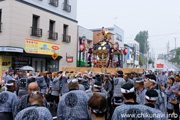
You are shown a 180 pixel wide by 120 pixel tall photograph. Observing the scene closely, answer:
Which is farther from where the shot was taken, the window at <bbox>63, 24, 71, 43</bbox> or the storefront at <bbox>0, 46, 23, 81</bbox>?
the window at <bbox>63, 24, 71, 43</bbox>

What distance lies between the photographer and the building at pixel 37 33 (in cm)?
1386

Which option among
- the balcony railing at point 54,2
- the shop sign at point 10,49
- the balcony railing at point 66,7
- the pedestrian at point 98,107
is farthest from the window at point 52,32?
the pedestrian at point 98,107

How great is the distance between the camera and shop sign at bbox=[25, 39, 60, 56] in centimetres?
1535

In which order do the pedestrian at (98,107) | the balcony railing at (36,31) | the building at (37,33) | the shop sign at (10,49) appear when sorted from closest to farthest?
1. the pedestrian at (98,107)
2. the shop sign at (10,49)
3. the building at (37,33)
4. the balcony railing at (36,31)

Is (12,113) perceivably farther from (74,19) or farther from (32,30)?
(74,19)

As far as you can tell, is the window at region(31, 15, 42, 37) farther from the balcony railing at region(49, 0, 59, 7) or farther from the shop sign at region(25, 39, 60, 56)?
the balcony railing at region(49, 0, 59, 7)

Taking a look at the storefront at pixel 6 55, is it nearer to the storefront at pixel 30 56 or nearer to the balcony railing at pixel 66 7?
the storefront at pixel 30 56

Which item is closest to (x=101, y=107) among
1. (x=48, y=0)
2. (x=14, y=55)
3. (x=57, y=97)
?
(x=57, y=97)

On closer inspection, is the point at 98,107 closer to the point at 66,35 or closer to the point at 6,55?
the point at 6,55

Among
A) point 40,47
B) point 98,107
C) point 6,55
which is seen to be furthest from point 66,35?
point 98,107

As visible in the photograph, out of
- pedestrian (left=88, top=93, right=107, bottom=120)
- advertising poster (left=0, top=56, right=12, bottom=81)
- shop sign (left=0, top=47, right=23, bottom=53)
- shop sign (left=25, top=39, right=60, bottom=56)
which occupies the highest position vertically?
shop sign (left=25, top=39, right=60, bottom=56)

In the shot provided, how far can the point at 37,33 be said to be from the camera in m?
16.2

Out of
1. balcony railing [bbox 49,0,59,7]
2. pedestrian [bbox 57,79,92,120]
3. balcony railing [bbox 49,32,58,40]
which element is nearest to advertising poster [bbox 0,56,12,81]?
balcony railing [bbox 49,32,58,40]

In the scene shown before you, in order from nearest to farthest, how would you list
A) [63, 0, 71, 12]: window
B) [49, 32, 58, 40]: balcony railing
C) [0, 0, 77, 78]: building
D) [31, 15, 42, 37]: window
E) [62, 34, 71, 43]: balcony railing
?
[0, 0, 77, 78]: building
[31, 15, 42, 37]: window
[49, 32, 58, 40]: balcony railing
[62, 34, 71, 43]: balcony railing
[63, 0, 71, 12]: window
